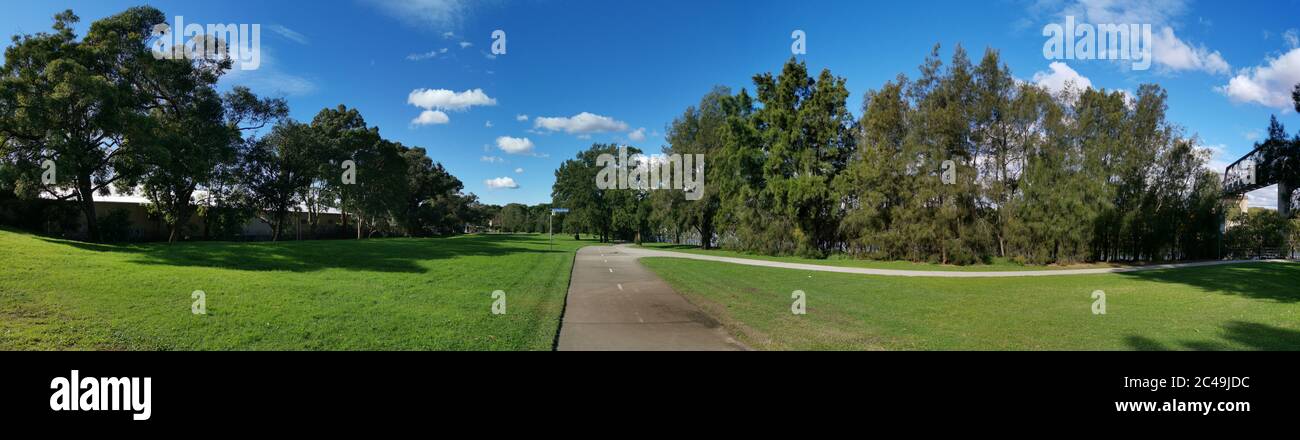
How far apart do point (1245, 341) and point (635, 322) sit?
9.82 metres

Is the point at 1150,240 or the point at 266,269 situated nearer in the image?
the point at 266,269

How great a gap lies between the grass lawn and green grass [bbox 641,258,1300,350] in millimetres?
4042

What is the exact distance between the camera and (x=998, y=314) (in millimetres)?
10047

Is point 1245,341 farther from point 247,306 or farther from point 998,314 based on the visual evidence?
point 247,306

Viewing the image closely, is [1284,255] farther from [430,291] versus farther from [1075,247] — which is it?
[430,291]

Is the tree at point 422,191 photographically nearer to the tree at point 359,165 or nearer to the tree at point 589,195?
the tree at point 359,165

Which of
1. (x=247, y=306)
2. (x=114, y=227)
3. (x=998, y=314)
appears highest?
(x=114, y=227)

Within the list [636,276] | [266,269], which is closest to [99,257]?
[266,269]

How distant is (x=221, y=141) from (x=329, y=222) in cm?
3986

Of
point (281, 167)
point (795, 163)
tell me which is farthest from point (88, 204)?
point (795, 163)

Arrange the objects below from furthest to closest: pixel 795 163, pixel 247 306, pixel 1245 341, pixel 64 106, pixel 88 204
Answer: pixel 795 163, pixel 88 204, pixel 64 106, pixel 247 306, pixel 1245 341

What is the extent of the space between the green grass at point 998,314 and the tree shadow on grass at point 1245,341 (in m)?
0.02

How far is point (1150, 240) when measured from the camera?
3272 centimetres

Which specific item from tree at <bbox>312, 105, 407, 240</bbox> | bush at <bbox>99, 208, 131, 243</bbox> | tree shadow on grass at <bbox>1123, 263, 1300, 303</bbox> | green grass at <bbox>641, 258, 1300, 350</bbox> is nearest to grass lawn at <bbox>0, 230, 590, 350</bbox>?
green grass at <bbox>641, 258, 1300, 350</bbox>
